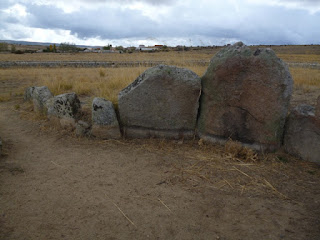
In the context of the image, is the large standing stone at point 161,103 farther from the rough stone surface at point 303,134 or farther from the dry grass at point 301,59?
the dry grass at point 301,59

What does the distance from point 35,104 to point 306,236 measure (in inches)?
219

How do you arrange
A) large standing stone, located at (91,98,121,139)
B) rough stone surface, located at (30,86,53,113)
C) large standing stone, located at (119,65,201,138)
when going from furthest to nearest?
rough stone surface, located at (30,86,53,113), large standing stone, located at (91,98,121,139), large standing stone, located at (119,65,201,138)

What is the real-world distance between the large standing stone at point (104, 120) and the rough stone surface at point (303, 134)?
8.64 ft

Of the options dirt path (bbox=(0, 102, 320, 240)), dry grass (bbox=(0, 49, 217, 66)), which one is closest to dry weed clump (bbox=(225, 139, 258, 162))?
dirt path (bbox=(0, 102, 320, 240))

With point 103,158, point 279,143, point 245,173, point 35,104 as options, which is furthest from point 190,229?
point 35,104

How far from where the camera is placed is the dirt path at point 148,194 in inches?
92.7

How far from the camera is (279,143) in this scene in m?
3.84

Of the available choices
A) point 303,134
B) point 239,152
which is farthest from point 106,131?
point 303,134

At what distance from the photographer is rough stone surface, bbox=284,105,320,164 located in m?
3.50

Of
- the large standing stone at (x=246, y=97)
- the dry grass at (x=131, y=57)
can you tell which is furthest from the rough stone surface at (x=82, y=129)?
the dry grass at (x=131, y=57)

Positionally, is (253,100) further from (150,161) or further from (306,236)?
(306,236)

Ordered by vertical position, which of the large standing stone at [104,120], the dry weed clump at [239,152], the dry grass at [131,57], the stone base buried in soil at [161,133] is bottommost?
the dry weed clump at [239,152]

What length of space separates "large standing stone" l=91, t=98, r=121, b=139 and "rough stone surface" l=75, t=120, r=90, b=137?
20cm

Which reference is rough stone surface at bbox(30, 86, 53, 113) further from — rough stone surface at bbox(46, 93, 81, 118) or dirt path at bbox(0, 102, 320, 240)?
dirt path at bbox(0, 102, 320, 240)
